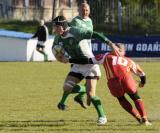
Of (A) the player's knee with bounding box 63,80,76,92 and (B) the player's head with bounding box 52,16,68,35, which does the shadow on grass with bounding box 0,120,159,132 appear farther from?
(B) the player's head with bounding box 52,16,68,35

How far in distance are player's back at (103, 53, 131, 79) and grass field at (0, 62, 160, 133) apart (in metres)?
0.80

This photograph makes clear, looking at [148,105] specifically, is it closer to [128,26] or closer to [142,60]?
[142,60]

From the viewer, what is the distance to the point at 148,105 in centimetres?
1356

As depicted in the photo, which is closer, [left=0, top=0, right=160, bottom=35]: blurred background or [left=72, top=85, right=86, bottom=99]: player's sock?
[left=72, top=85, right=86, bottom=99]: player's sock

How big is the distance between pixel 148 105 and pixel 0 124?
376 cm

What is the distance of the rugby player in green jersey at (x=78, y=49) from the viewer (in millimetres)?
10977

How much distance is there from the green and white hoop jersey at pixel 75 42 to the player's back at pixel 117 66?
2.23 ft

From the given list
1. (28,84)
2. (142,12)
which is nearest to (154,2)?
(142,12)

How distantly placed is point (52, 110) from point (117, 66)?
274cm

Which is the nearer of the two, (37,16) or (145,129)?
(145,129)

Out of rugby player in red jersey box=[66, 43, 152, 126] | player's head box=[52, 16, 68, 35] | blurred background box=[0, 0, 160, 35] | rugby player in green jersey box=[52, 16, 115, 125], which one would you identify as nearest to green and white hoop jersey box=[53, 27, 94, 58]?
rugby player in green jersey box=[52, 16, 115, 125]

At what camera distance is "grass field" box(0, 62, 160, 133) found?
10375 mm

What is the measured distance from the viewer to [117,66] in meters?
10.5

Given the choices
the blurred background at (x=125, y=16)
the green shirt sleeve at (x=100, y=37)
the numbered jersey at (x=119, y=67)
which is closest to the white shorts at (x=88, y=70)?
the green shirt sleeve at (x=100, y=37)
